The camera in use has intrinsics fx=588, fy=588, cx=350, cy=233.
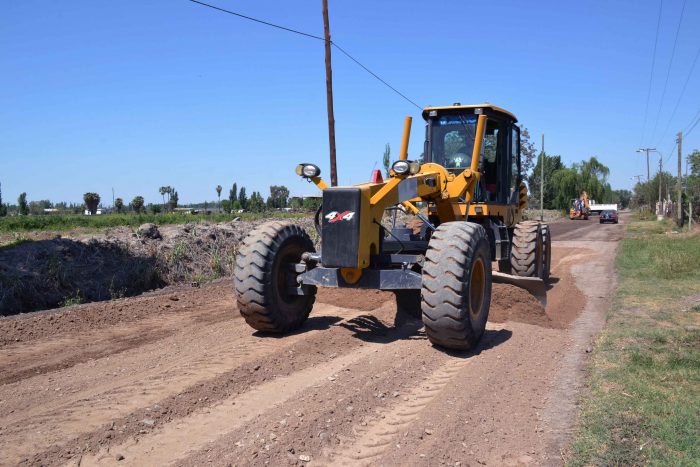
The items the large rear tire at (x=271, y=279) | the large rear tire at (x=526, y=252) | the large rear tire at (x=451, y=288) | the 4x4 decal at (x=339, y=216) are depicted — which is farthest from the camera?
the large rear tire at (x=526, y=252)

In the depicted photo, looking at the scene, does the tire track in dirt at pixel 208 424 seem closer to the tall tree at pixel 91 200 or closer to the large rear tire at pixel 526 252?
the large rear tire at pixel 526 252

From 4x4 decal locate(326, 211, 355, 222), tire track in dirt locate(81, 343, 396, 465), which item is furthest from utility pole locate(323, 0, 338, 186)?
tire track in dirt locate(81, 343, 396, 465)

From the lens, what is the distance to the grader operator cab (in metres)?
6.24

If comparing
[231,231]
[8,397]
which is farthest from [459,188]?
[231,231]

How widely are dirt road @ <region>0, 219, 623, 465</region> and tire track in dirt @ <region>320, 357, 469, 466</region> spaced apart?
14 mm

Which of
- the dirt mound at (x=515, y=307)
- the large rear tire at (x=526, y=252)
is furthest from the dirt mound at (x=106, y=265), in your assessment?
the dirt mound at (x=515, y=307)

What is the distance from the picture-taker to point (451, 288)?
6.08m

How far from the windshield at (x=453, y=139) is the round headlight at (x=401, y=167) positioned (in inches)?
108

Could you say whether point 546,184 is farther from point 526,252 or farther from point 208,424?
point 208,424

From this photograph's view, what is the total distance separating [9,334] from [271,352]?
3.66 metres

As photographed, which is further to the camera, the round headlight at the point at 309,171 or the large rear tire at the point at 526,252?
the large rear tire at the point at 526,252

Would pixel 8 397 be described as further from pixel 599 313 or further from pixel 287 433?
pixel 599 313

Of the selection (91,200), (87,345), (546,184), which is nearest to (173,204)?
(91,200)

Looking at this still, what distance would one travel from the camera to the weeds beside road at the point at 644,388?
405 cm
